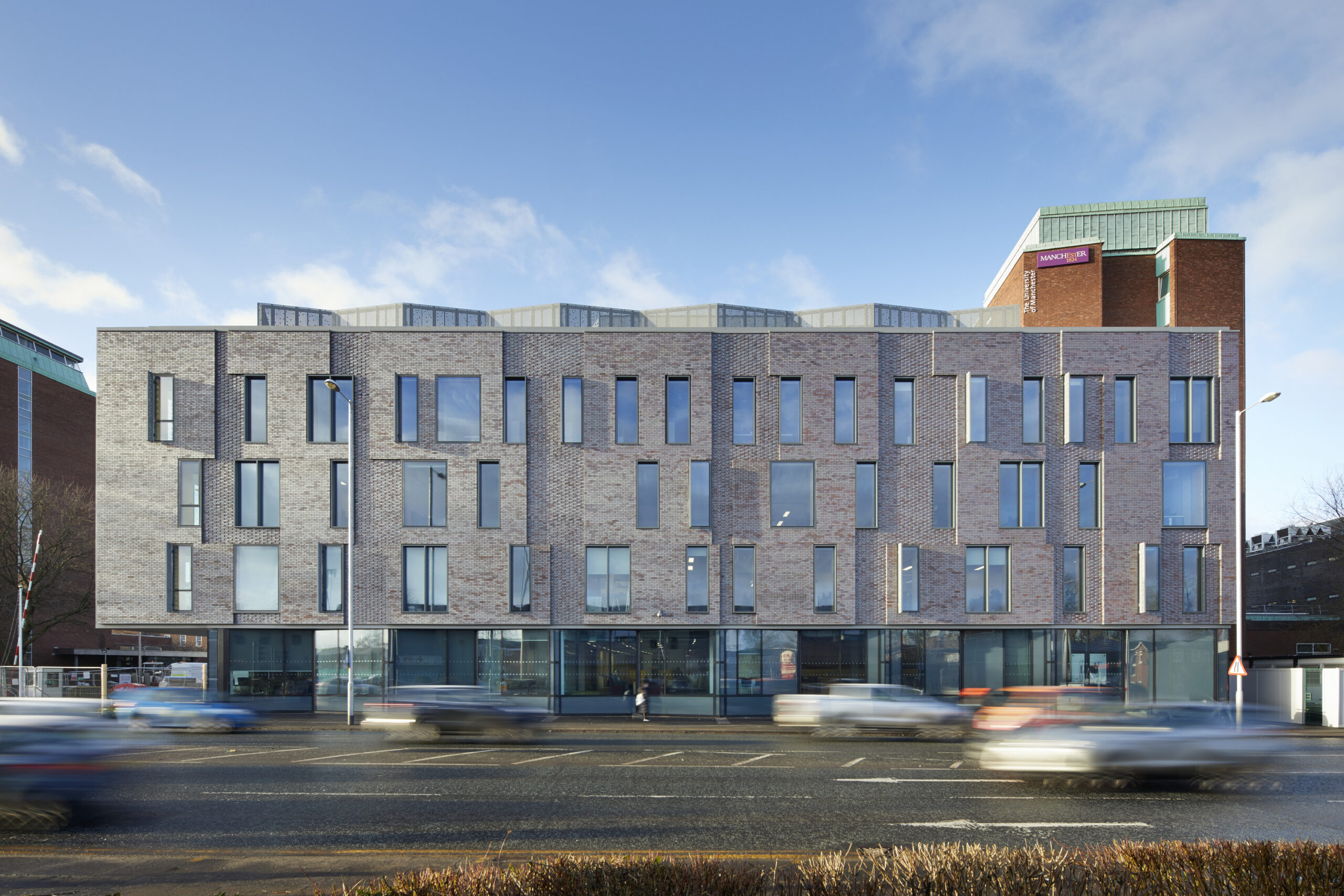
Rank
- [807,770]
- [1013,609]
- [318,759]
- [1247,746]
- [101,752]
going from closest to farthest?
[101,752] → [1247,746] → [807,770] → [318,759] → [1013,609]

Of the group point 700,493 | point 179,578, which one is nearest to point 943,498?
point 700,493

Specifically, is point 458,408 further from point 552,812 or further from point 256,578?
point 552,812

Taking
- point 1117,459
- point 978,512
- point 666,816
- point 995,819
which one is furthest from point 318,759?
point 1117,459

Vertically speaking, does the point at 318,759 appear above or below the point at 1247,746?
below

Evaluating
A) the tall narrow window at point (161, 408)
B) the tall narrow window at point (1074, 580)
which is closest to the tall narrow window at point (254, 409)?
the tall narrow window at point (161, 408)

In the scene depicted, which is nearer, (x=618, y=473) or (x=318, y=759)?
(x=318, y=759)

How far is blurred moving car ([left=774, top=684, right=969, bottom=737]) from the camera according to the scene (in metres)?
22.6

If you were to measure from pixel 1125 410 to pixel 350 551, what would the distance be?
1119 inches

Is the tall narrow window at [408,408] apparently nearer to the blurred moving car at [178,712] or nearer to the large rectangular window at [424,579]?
the large rectangular window at [424,579]

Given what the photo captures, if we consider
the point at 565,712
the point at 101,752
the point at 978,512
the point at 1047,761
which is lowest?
the point at 565,712

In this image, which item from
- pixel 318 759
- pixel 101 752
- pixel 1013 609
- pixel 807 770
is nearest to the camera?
pixel 101 752

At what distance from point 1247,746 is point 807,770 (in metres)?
7.09

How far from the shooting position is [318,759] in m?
17.4

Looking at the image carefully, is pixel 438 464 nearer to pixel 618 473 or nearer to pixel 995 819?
pixel 618 473
